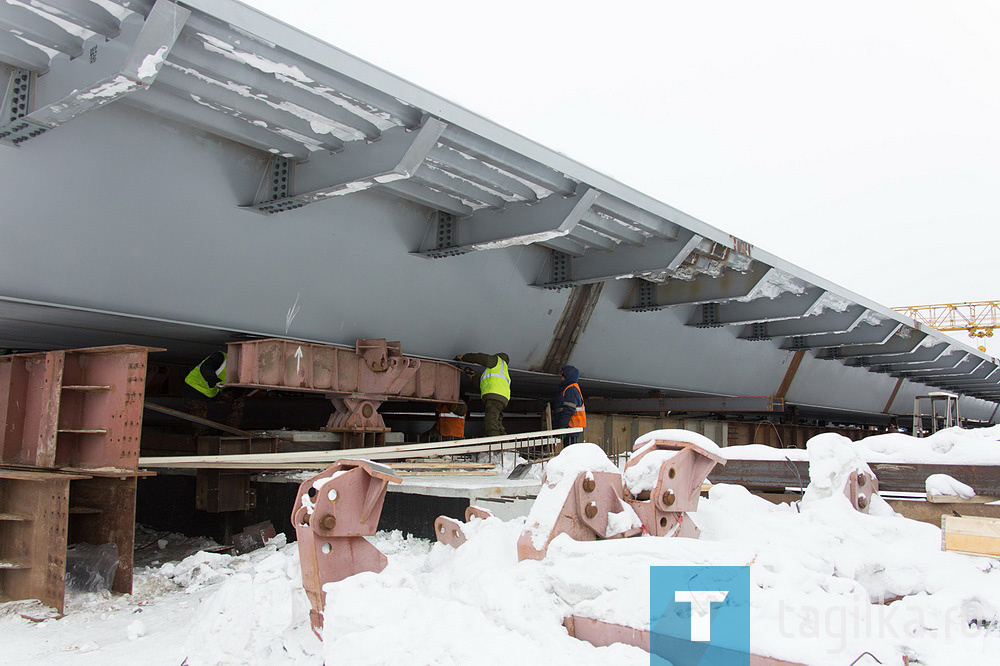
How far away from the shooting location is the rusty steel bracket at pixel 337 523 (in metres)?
3.38

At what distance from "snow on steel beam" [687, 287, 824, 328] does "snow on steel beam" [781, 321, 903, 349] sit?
2.67m

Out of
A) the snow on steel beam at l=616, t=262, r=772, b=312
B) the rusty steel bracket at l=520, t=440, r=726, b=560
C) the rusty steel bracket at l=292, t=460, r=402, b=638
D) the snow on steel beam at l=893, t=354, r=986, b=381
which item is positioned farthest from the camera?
the snow on steel beam at l=893, t=354, r=986, b=381

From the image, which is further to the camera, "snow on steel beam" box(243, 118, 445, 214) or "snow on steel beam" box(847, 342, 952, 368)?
"snow on steel beam" box(847, 342, 952, 368)

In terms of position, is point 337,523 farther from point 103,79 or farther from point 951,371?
point 951,371

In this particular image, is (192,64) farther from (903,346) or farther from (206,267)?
(903,346)

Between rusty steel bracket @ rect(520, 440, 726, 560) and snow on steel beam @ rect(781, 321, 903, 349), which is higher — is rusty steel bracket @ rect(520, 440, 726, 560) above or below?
below

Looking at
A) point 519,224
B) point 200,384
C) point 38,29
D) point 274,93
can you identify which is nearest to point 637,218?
point 519,224

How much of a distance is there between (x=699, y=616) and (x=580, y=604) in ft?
1.50

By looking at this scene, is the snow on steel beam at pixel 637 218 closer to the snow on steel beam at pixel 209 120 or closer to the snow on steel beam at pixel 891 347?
the snow on steel beam at pixel 209 120

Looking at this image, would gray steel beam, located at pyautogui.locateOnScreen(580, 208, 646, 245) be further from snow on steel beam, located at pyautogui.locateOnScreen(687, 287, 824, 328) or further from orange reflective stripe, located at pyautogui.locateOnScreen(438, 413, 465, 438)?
snow on steel beam, located at pyautogui.locateOnScreen(687, 287, 824, 328)

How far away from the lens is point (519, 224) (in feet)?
22.7

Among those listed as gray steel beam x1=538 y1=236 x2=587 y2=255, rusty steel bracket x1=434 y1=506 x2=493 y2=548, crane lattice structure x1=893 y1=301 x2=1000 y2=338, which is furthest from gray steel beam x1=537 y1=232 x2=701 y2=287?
crane lattice structure x1=893 y1=301 x2=1000 y2=338

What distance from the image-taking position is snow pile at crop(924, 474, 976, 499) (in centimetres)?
510

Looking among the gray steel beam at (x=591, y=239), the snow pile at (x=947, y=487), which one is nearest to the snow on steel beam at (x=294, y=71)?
the gray steel beam at (x=591, y=239)
